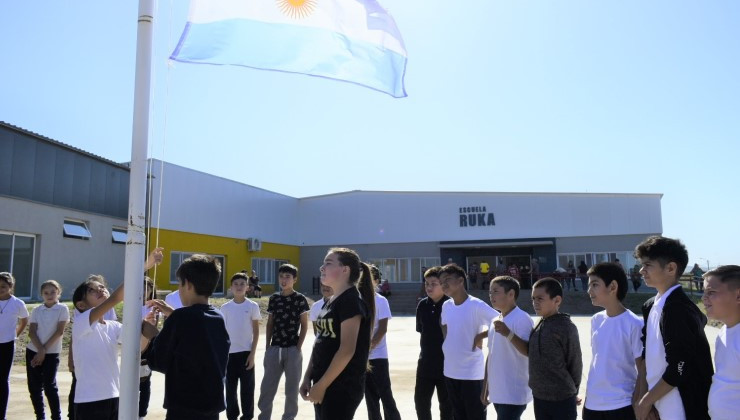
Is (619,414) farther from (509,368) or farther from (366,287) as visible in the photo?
(366,287)

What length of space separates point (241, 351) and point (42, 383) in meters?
2.24

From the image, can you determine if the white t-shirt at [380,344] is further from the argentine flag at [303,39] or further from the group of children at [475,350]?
the argentine flag at [303,39]

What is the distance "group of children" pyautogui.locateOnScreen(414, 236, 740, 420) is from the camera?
293cm

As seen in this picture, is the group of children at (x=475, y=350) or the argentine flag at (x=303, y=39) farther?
the argentine flag at (x=303, y=39)

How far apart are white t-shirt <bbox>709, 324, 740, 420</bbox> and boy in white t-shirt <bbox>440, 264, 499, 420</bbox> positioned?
234 centimetres

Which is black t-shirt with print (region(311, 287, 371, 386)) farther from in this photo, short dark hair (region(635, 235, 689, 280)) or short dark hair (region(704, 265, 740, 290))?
short dark hair (region(704, 265, 740, 290))

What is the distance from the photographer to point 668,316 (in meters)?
3.02

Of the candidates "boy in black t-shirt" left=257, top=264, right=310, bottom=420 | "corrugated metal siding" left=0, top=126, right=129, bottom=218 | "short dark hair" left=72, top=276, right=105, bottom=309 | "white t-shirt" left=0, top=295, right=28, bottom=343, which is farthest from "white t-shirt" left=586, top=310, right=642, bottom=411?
"corrugated metal siding" left=0, top=126, right=129, bottom=218

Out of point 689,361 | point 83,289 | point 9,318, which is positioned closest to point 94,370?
point 83,289

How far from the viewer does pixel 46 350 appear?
6.15 m

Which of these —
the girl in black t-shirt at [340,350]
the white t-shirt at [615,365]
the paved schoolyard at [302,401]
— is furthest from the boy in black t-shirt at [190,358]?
the paved schoolyard at [302,401]

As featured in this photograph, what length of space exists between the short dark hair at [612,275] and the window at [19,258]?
18455 millimetres

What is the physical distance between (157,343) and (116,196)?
21170 mm

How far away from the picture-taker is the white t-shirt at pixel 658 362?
298cm
